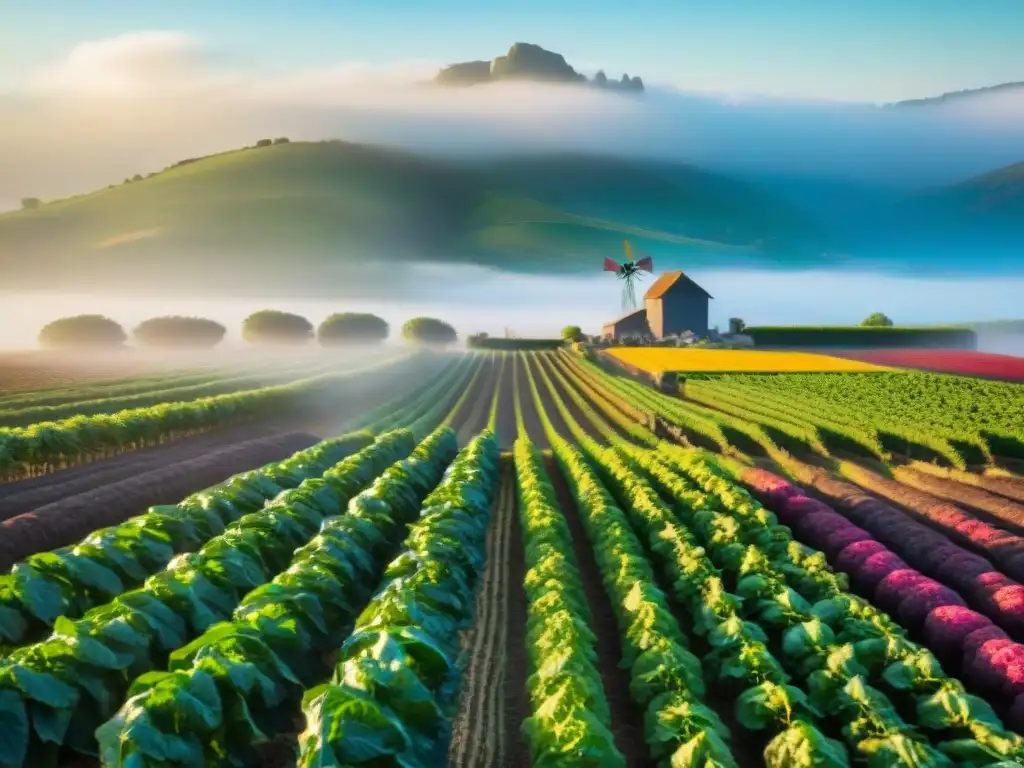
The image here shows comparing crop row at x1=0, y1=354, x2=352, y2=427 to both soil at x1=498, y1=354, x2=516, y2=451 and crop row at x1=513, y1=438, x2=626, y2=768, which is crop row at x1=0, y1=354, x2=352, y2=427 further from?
crop row at x1=513, y1=438, x2=626, y2=768

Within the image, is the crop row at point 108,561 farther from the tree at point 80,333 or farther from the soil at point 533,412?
the tree at point 80,333

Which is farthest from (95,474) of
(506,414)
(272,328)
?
(272,328)

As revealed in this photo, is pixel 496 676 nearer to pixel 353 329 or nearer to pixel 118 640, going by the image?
pixel 118 640

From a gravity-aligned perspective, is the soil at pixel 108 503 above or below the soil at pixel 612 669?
above

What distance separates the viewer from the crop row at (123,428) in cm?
2398

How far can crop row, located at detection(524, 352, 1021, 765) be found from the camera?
761cm

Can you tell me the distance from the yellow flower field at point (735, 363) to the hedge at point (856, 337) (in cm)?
2200

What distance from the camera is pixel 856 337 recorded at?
292ft

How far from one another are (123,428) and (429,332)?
101458mm

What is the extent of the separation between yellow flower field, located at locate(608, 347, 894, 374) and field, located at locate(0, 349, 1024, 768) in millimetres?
27770

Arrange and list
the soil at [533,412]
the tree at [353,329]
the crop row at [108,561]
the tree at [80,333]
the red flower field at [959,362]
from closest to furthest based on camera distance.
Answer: the crop row at [108,561], the soil at [533,412], the red flower field at [959,362], the tree at [80,333], the tree at [353,329]

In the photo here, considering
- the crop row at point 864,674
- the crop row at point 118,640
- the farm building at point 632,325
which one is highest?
the farm building at point 632,325

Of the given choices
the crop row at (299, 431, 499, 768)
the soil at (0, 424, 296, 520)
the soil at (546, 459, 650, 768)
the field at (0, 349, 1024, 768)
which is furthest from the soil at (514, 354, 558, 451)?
the crop row at (299, 431, 499, 768)

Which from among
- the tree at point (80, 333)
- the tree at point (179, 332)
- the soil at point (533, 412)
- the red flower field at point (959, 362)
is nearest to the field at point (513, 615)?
the soil at point (533, 412)
